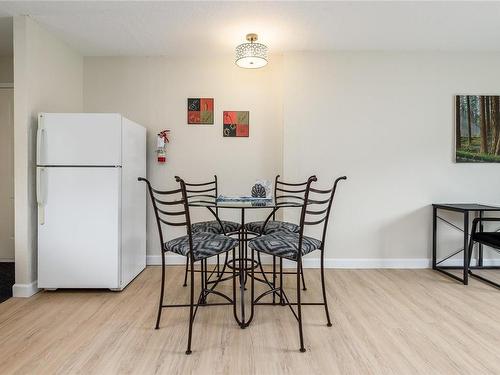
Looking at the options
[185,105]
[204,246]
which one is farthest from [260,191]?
[185,105]

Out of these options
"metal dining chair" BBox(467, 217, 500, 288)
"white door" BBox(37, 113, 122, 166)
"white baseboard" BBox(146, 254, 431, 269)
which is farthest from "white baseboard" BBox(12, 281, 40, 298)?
"metal dining chair" BBox(467, 217, 500, 288)

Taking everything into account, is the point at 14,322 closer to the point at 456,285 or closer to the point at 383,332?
the point at 383,332

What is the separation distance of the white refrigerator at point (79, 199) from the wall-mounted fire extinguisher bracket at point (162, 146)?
2.58 ft

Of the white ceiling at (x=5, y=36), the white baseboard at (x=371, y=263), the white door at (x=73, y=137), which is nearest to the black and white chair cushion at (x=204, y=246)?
the white door at (x=73, y=137)

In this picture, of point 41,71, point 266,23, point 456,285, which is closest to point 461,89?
point 456,285

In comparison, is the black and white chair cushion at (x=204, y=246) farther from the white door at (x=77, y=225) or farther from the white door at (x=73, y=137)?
the white door at (x=73, y=137)

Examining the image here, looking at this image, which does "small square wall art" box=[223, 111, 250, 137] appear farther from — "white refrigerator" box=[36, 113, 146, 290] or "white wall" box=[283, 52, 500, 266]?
"white refrigerator" box=[36, 113, 146, 290]

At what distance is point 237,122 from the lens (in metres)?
3.50

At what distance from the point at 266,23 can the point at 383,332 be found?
2720 millimetres

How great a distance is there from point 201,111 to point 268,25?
1216mm

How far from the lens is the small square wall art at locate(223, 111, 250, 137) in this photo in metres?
3.50

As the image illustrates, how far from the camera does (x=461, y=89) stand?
133 inches

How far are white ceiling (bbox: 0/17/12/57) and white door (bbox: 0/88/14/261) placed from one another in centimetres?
43

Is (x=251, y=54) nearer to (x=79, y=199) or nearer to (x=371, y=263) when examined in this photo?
(x=79, y=199)
